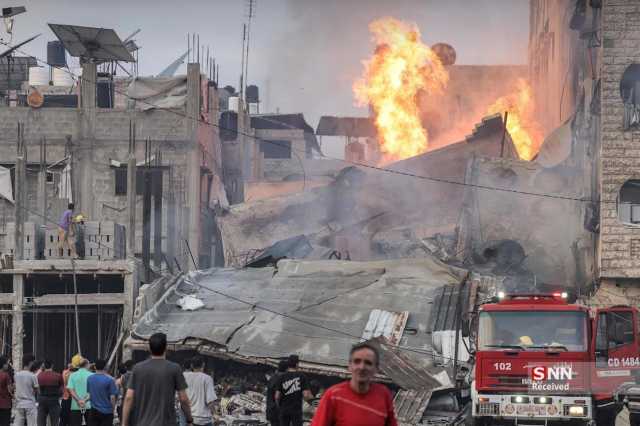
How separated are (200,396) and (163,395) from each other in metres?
3.99

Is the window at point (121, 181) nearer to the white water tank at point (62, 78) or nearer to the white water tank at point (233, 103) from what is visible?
the white water tank at point (62, 78)

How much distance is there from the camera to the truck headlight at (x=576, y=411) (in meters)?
17.8

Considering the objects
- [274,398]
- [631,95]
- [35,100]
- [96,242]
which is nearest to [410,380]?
[96,242]

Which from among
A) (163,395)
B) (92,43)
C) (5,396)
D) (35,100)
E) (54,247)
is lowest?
(5,396)

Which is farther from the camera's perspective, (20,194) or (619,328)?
(20,194)

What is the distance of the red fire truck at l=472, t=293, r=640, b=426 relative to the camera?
711 inches

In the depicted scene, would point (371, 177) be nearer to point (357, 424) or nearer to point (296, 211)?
point (296, 211)

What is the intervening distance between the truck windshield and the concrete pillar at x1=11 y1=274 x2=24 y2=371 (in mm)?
17009

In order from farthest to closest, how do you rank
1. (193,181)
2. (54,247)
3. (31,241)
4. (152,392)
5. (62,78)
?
(62,78), (193,181), (54,247), (31,241), (152,392)

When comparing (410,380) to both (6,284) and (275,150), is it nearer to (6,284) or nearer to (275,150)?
(6,284)

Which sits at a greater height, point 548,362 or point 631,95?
point 631,95

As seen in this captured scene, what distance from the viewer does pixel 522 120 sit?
60250 mm

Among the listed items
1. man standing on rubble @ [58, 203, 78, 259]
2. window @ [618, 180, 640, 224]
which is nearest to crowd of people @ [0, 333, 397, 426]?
man standing on rubble @ [58, 203, 78, 259]

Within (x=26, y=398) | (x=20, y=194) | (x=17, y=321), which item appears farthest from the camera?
(x=20, y=194)
